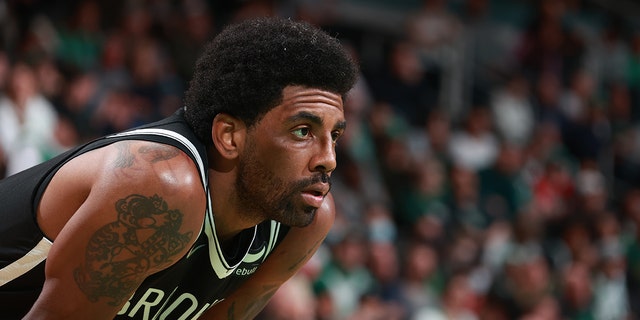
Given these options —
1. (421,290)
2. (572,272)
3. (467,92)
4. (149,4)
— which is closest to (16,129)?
(149,4)

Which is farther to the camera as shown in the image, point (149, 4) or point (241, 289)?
point (149, 4)

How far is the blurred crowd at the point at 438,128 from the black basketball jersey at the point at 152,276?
3.22 meters

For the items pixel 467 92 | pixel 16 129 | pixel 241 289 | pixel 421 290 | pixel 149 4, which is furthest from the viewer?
pixel 467 92

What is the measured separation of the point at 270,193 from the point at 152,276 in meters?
0.46

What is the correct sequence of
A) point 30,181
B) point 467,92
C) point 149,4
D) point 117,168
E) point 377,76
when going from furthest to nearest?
Result: point 467,92, point 377,76, point 149,4, point 30,181, point 117,168

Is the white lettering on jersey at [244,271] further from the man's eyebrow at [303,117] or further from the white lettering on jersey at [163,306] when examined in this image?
the man's eyebrow at [303,117]

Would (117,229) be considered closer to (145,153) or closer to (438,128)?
(145,153)

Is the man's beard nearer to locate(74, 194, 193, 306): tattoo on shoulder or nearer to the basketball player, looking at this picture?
the basketball player

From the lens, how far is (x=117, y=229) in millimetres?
2680

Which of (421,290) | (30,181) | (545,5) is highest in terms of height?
(545,5)

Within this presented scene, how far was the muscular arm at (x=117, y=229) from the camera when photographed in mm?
2664

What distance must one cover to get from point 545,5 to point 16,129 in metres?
7.95

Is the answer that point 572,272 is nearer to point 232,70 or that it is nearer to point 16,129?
point 16,129

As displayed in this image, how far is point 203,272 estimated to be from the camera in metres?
3.21
